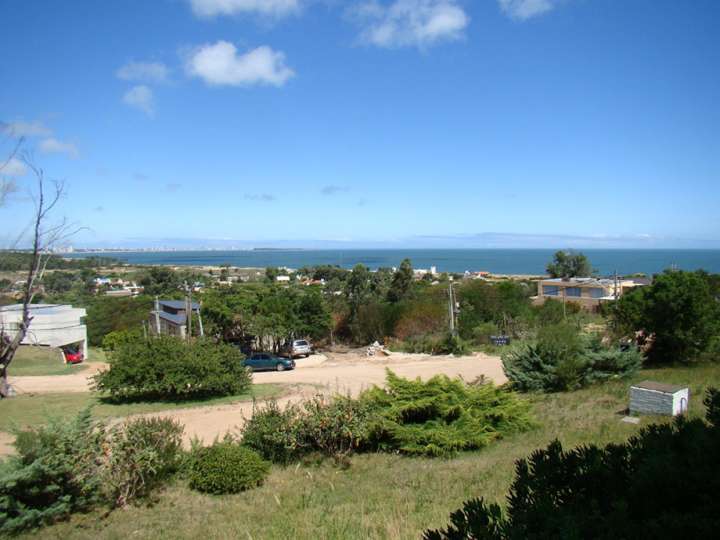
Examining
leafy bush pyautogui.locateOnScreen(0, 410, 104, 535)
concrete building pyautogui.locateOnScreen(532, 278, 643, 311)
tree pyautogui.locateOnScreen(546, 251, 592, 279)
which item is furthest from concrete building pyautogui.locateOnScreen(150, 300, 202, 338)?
tree pyautogui.locateOnScreen(546, 251, 592, 279)

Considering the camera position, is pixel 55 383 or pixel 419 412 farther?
pixel 55 383

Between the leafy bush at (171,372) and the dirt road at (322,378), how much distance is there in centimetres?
127

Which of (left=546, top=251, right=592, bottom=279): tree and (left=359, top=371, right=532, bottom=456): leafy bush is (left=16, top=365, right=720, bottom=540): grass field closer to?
(left=359, top=371, right=532, bottom=456): leafy bush

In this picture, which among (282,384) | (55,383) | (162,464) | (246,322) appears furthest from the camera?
(246,322)

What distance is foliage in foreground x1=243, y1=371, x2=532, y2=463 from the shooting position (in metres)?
9.78

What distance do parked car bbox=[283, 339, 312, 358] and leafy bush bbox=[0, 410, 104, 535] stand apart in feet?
81.7

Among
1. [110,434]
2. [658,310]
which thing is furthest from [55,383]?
[658,310]

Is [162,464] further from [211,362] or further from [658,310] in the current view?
[658,310]

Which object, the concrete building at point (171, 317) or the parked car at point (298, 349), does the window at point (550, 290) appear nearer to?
the parked car at point (298, 349)

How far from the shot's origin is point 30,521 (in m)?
6.73

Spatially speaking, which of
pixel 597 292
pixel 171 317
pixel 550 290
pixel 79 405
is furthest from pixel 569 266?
pixel 79 405

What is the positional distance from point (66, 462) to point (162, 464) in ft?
4.88

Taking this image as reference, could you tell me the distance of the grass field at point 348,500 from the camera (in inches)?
237

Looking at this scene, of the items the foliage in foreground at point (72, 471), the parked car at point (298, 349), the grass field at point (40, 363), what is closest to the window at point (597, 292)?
the parked car at point (298, 349)
